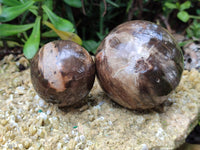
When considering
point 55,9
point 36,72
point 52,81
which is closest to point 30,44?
point 36,72

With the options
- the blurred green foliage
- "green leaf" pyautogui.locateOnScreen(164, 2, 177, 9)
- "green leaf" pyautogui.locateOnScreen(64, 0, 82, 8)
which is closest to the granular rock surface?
the blurred green foliage

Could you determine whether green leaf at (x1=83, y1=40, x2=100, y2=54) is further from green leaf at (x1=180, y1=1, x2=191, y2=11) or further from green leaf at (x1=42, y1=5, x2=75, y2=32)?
green leaf at (x1=180, y1=1, x2=191, y2=11)

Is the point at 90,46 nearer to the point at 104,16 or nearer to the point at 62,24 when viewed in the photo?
the point at 104,16

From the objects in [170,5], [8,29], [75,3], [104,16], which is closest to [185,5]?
[170,5]

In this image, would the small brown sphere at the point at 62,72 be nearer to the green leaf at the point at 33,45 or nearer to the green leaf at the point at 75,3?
the green leaf at the point at 33,45

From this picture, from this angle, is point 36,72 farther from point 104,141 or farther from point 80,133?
point 104,141

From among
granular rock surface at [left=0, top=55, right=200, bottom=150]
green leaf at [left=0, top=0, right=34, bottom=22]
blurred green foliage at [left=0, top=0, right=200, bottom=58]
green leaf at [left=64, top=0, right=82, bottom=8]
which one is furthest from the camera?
blurred green foliage at [left=0, top=0, right=200, bottom=58]

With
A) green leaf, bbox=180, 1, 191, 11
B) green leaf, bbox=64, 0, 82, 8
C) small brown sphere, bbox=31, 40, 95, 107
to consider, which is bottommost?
small brown sphere, bbox=31, 40, 95, 107

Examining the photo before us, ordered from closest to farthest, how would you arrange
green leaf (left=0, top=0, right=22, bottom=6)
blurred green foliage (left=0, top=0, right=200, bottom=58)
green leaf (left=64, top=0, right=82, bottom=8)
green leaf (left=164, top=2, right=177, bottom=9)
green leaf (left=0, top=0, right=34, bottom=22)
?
green leaf (left=0, top=0, right=34, bottom=22)
green leaf (left=0, top=0, right=22, bottom=6)
green leaf (left=64, top=0, right=82, bottom=8)
blurred green foliage (left=0, top=0, right=200, bottom=58)
green leaf (left=164, top=2, right=177, bottom=9)
